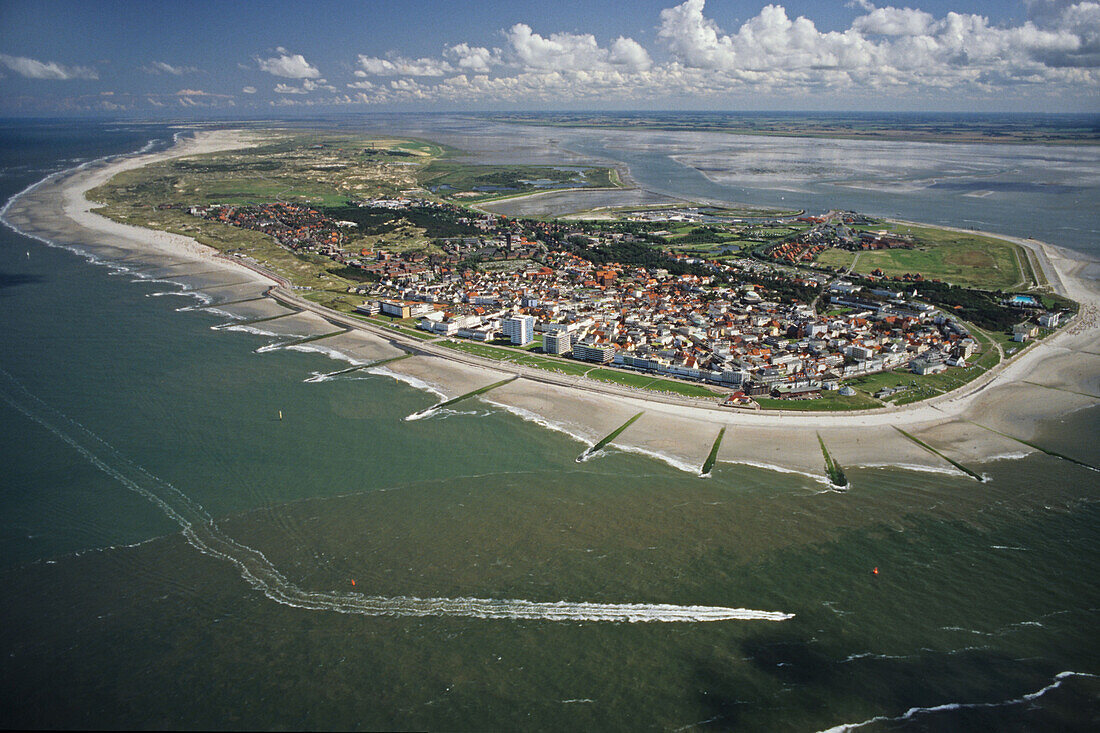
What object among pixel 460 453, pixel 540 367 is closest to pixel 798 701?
pixel 460 453

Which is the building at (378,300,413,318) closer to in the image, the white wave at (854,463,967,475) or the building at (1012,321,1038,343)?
the white wave at (854,463,967,475)

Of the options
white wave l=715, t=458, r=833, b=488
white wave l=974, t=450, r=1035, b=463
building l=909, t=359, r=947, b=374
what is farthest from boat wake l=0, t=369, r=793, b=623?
building l=909, t=359, r=947, b=374

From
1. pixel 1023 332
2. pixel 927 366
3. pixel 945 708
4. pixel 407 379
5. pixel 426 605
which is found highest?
pixel 1023 332

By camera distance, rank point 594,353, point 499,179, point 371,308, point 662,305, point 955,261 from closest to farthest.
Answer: point 594,353 < point 662,305 < point 371,308 < point 955,261 < point 499,179

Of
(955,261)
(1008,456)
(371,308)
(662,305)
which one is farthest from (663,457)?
(955,261)

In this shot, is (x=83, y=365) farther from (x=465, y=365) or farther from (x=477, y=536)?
(x=477, y=536)

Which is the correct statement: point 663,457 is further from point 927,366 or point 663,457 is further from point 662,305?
point 662,305
